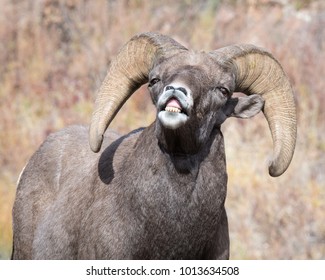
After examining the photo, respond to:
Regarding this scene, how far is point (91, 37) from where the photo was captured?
21891 mm

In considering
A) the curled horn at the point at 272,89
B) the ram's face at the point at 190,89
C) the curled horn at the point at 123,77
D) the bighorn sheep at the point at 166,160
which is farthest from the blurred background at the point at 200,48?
the ram's face at the point at 190,89

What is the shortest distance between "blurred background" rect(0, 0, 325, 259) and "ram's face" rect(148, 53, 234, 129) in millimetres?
7386

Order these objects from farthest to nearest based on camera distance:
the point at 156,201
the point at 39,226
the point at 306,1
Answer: the point at 306,1 < the point at 39,226 < the point at 156,201

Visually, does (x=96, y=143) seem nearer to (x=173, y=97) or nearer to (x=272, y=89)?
(x=173, y=97)

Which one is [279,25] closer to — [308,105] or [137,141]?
[308,105]

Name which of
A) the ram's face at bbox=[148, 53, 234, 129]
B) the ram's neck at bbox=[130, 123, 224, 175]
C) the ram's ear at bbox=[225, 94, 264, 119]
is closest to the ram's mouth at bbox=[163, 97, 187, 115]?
the ram's face at bbox=[148, 53, 234, 129]

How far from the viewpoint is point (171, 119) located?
303 inches

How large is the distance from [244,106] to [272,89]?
1.29 feet

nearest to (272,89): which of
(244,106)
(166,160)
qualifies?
(244,106)

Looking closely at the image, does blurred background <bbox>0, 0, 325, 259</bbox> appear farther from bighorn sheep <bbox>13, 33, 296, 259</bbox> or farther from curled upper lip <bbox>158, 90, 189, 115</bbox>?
curled upper lip <bbox>158, 90, 189, 115</bbox>

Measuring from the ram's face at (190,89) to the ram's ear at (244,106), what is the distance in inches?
6.9

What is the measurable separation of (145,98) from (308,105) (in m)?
3.27

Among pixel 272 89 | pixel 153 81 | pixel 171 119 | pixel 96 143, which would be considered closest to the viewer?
pixel 171 119

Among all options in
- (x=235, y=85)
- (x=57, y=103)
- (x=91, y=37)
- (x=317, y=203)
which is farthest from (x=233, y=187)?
(x=235, y=85)
